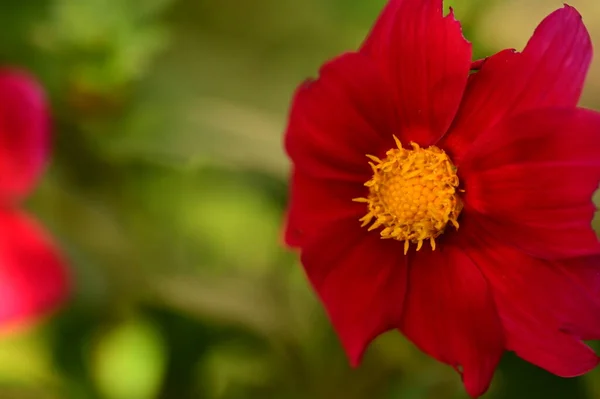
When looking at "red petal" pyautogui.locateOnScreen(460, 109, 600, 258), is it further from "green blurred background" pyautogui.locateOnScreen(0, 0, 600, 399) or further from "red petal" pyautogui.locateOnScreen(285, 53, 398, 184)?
"green blurred background" pyautogui.locateOnScreen(0, 0, 600, 399)

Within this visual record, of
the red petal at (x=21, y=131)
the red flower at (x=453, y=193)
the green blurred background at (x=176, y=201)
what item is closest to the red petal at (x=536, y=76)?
the red flower at (x=453, y=193)

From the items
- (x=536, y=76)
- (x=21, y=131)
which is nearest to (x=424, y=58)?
(x=536, y=76)

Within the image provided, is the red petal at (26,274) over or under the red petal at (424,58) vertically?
under

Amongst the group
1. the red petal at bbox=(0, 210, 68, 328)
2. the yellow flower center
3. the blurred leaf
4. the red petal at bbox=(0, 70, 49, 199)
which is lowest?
the blurred leaf

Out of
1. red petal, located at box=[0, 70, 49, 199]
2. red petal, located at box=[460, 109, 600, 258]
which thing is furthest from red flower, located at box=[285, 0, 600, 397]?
red petal, located at box=[0, 70, 49, 199]

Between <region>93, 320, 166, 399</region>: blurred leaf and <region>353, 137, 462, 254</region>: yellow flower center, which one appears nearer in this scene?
<region>353, 137, 462, 254</region>: yellow flower center

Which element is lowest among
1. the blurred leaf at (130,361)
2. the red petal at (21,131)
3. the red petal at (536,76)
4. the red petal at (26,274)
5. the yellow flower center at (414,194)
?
the blurred leaf at (130,361)

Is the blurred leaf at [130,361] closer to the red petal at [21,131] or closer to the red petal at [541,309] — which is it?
the red petal at [21,131]

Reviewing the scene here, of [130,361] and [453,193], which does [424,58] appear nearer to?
[453,193]
